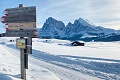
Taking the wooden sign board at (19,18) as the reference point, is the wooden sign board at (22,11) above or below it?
above

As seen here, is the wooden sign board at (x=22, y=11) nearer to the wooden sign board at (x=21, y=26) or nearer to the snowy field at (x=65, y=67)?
the wooden sign board at (x=21, y=26)

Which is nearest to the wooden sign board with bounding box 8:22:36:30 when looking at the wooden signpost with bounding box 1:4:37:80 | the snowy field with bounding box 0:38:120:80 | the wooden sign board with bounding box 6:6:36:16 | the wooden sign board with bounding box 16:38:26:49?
the wooden signpost with bounding box 1:4:37:80

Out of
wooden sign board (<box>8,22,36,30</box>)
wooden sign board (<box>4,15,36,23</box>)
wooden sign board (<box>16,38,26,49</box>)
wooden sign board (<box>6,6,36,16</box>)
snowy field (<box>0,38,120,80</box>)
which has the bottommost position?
snowy field (<box>0,38,120,80</box>)

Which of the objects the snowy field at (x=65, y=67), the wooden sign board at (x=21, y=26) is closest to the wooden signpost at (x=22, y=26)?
the wooden sign board at (x=21, y=26)

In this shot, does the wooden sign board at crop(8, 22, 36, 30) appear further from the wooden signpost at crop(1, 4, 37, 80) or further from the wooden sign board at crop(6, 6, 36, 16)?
the wooden sign board at crop(6, 6, 36, 16)

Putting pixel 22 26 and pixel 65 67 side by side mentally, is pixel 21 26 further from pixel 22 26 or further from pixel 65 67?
pixel 65 67

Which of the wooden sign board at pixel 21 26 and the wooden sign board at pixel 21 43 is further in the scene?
the wooden sign board at pixel 21 26

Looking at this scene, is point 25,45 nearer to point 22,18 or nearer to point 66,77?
point 22,18

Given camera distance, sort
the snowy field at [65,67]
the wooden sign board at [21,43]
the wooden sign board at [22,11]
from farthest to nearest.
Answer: the snowy field at [65,67]
the wooden sign board at [22,11]
the wooden sign board at [21,43]

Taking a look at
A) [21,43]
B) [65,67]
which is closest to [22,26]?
[21,43]

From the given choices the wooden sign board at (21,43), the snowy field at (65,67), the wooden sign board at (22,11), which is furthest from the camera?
the snowy field at (65,67)

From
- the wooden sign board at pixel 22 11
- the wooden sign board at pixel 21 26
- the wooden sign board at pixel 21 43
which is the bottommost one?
the wooden sign board at pixel 21 43

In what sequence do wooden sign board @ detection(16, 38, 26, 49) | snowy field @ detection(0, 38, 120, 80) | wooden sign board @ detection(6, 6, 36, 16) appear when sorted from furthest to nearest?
snowy field @ detection(0, 38, 120, 80)
wooden sign board @ detection(6, 6, 36, 16)
wooden sign board @ detection(16, 38, 26, 49)

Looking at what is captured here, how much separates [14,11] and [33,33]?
1.18m
